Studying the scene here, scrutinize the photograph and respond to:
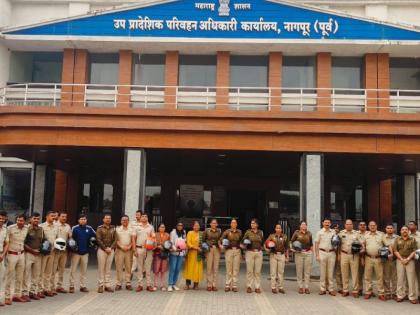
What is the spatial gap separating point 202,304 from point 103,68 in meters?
13.2

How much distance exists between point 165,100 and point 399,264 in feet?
37.1

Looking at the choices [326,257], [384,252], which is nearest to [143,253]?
[326,257]

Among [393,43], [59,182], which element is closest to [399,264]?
[393,43]

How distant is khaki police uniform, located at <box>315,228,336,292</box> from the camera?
11844mm

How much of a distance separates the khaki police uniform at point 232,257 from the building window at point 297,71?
9660 mm

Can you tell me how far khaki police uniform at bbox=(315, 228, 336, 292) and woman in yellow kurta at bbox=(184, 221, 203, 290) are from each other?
9.66 ft

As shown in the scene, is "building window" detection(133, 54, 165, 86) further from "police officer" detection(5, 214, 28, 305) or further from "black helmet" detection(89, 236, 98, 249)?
"police officer" detection(5, 214, 28, 305)

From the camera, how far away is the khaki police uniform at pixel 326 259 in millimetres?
11844

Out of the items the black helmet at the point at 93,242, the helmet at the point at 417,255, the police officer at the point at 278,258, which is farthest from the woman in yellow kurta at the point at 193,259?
the helmet at the point at 417,255

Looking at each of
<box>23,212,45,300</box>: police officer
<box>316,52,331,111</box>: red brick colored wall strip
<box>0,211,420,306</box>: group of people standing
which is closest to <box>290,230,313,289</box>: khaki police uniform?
<box>0,211,420,306</box>: group of people standing

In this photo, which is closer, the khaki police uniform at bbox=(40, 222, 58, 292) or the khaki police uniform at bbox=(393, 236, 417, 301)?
the khaki police uniform at bbox=(40, 222, 58, 292)

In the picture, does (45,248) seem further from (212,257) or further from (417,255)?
(417,255)

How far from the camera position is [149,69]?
20359mm

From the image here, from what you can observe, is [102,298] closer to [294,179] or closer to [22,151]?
[22,151]
